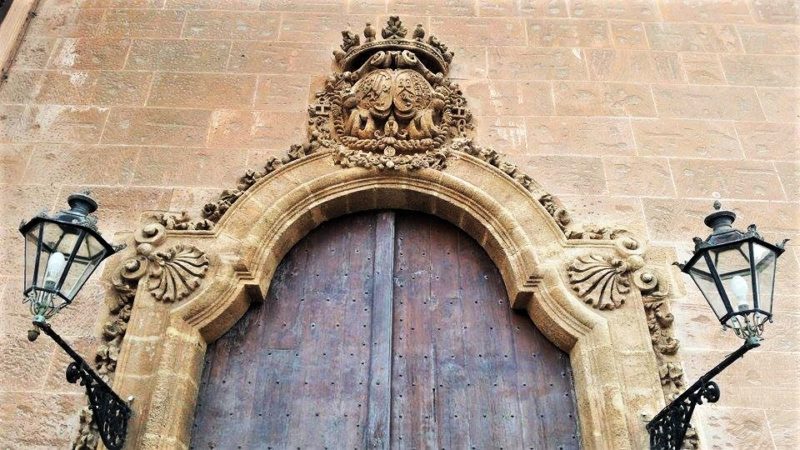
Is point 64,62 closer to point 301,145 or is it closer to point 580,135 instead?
point 301,145

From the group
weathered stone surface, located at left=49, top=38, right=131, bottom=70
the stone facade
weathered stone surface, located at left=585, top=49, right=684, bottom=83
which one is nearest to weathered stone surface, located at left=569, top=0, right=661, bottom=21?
the stone facade

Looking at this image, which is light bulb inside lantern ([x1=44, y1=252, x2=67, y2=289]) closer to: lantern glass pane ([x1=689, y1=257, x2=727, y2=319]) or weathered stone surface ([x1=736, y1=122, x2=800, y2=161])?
lantern glass pane ([x1=689, y1=257, x2=727, y2=319])

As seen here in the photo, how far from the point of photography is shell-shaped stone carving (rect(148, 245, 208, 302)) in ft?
14.5

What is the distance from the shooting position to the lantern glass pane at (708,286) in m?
3.31

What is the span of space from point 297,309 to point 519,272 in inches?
57.6

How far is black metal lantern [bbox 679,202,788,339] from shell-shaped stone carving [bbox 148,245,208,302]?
2838mm

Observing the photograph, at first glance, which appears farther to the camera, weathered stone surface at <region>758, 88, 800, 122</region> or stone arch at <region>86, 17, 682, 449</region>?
weathered stone surface at <region>758, 88, 800, 122</region>

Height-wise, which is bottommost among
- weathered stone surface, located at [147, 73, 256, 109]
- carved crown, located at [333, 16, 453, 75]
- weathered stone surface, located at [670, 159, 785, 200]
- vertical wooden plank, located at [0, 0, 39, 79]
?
weathered stone surface, located at [670, 159, 785, 200]

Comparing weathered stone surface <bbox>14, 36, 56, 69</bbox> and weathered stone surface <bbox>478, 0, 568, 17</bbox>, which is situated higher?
weathered stone surface <bbox>478, 0, 568, 17</bbox>

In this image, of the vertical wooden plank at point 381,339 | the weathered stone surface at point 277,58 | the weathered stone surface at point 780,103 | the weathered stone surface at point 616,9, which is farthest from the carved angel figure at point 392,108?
the weathered stone surface at point 780,103

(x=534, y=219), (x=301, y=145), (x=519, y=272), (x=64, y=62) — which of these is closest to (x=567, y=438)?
(x=519, y=272)

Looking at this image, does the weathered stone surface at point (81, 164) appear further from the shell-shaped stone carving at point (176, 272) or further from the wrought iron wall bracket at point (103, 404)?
the wrought iron wall bracket at point (103, 404)

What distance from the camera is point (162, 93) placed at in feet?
18.4

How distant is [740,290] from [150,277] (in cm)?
331
